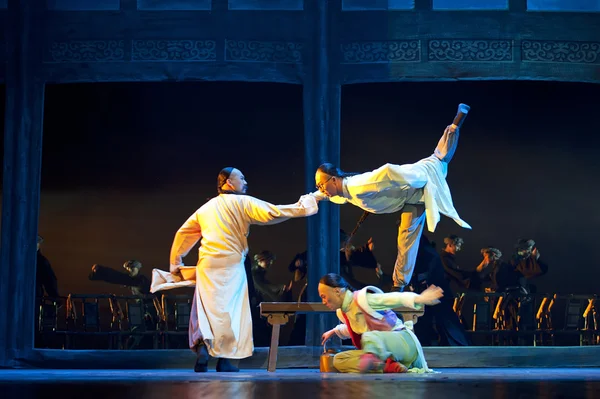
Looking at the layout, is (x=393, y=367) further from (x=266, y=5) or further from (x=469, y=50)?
(x=266, y=5)

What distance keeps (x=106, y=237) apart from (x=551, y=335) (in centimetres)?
412

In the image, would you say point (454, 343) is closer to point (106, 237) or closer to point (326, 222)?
point (326, 222)

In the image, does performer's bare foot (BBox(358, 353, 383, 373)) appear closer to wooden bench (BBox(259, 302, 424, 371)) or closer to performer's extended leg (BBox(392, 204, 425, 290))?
wooden bench (BBox(259, 302, 424, 371))

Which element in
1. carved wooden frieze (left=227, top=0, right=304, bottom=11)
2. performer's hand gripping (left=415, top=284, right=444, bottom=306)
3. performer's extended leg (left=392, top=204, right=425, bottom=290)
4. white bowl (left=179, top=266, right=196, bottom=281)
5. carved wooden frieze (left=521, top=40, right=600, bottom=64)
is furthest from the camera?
carved wooden frieze (left=227, top=0, right=304, bottom=11)

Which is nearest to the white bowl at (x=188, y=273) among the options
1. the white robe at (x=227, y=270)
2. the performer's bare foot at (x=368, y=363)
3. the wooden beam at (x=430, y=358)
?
A: the white robe at (x=227, y=270)

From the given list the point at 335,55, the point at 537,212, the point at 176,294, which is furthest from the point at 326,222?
the point at 537,212

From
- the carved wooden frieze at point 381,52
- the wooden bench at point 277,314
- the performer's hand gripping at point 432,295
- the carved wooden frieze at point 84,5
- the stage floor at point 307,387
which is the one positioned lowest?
the stage floor at point 307,387

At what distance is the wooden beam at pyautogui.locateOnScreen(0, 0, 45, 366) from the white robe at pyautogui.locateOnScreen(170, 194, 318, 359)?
186cm

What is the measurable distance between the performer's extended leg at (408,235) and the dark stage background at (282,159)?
2.43 m

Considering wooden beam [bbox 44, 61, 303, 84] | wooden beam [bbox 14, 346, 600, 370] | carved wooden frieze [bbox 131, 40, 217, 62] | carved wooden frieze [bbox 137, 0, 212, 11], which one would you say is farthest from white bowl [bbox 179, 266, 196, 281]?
carved wooden frieze [bbox 137, 0, 212, 11]

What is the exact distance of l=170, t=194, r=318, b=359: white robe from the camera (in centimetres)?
605

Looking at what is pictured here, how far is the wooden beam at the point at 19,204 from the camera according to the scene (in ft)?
24.2

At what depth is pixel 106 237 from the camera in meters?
8.66

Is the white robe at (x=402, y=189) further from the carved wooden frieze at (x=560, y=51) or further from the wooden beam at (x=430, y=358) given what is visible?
the carved wooden frieze at (x=560, y=51)
